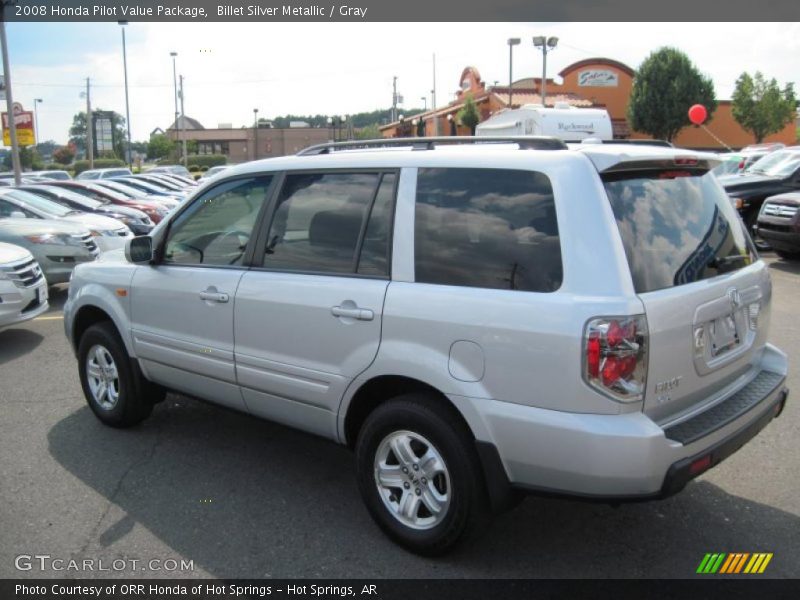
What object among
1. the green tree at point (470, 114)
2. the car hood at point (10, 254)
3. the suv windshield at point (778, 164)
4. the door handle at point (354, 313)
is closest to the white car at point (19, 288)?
the car hood at point (10, 254)

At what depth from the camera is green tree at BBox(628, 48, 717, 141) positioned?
44.0 metres

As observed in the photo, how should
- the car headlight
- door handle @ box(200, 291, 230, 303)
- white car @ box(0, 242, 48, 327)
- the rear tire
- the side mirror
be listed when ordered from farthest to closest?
the car headlight → white car @ box(0, 242, 48, 327) → the rear tire → the side mirror → door handle @ box(200, 291, 230, 303)

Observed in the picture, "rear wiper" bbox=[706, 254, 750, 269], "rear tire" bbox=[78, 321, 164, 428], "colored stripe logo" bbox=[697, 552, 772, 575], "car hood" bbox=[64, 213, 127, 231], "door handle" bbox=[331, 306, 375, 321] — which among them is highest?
"rear wiper" bbox=[706, 254, 750, 269]

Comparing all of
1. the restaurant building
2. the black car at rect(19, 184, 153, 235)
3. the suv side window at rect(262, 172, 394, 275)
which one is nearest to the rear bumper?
the suv side window at rect(262, 172, 394, 275)

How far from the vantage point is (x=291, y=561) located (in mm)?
3283

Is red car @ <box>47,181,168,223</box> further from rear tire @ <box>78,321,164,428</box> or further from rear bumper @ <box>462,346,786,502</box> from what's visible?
rear bumper @ <box>462,346,786,502</box>

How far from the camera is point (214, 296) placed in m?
4.04

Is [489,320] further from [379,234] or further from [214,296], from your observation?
[214,296]

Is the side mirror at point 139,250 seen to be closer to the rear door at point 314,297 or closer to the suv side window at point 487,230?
the rear door at point 314,297

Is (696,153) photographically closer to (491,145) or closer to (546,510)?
(491,145)

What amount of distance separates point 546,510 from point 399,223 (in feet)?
5.72

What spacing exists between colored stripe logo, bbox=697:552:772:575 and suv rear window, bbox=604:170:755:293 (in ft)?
4.27

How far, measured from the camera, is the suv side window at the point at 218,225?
13.5ft

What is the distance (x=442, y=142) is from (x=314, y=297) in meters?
1.02
